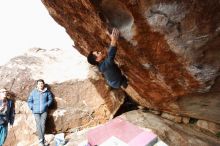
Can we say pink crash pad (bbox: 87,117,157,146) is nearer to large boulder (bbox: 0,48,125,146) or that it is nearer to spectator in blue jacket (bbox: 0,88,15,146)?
spectator in blue jacket (bbox: 0,88,15,146)

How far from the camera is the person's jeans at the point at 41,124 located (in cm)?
865

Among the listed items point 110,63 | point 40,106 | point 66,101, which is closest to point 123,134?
point 110,63

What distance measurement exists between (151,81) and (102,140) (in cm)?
195

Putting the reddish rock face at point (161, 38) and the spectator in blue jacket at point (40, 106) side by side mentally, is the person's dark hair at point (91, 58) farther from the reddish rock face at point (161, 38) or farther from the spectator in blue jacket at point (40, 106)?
the spectator in blue jacket at point (40, 106)

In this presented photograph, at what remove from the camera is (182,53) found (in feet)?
17.7

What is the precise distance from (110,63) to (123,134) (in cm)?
141

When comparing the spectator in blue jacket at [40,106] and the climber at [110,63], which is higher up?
the climber at [110,63]

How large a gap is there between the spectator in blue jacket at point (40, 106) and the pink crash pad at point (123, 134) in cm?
298

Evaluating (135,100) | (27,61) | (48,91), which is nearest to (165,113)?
(135,100)

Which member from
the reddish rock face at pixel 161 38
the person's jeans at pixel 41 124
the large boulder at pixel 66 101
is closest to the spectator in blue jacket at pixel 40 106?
the person's jeans at pixel 41 124

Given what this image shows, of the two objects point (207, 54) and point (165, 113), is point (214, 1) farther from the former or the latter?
point (165, 113)

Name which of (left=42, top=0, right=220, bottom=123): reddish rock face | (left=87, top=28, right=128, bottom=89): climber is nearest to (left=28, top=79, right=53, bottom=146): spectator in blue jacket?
(left=42, top=0, right=220, bottom=123): reddish rock face

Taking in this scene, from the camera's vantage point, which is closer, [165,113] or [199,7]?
[199,7]

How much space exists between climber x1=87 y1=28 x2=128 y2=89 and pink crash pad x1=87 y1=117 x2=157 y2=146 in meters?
0.95
